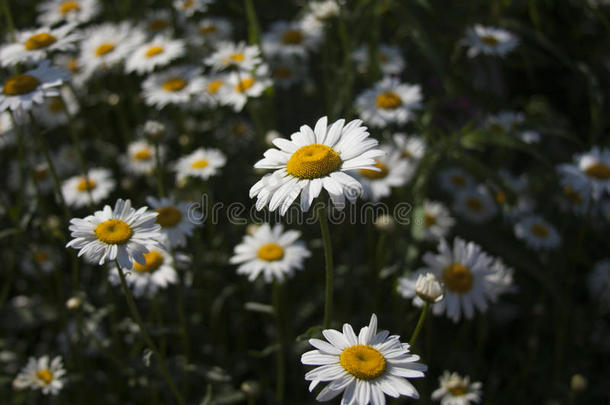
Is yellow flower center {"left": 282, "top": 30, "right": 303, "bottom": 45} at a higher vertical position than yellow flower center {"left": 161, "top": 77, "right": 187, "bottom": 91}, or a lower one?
lower

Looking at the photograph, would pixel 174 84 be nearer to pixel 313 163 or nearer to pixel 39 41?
pixel 39 41

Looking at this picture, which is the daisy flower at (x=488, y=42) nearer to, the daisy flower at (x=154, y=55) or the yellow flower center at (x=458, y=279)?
the yellow flower center at (x=458, y=279)

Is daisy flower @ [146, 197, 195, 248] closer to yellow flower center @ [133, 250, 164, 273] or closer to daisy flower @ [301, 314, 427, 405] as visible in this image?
yellow flower center @ [133, 250, 164, 273]

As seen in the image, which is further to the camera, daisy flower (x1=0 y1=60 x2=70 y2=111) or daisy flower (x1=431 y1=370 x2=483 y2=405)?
daisy flower (x1=0 y1=60 x2=70 y2=111)

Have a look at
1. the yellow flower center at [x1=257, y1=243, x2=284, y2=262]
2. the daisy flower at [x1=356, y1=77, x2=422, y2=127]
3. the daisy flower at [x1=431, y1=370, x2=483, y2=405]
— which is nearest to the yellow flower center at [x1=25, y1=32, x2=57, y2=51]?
the yellow flower center at [x1=257, y1=243, x2=284, y2=262]

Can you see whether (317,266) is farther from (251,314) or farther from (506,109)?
(506,109)

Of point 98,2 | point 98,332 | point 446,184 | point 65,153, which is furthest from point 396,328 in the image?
point 98,2
